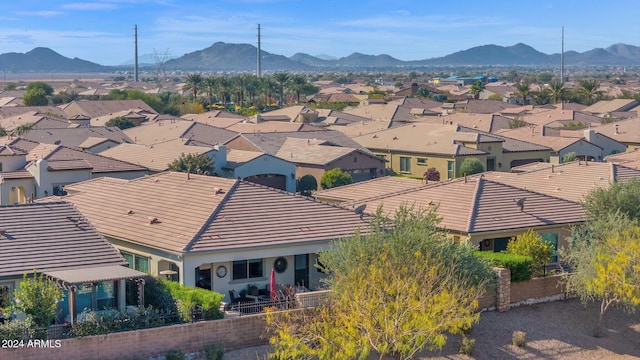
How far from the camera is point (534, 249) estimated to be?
32.5 metres

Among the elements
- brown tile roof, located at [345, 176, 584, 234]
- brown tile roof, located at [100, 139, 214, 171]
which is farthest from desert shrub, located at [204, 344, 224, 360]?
brown tile roof, located at [100, 139, 214, 171]

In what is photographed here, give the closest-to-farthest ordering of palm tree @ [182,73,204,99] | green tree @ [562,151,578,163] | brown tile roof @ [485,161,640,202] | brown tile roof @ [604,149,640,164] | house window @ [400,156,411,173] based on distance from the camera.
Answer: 1. brown tile roof @ [485,161,640,202]
2. brown tile roof @ [604,149,640,164]
3. green tree @ [562,151,578,163]
4. house window @ [400,156,411,173]
5. palm tree @ [182,73,204,99]

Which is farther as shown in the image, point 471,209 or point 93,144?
point 93,144

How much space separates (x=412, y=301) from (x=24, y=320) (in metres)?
9.61

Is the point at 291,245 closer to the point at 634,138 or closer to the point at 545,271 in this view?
the point at 545,271

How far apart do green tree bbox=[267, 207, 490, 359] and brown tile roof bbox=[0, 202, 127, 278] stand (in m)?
5.93

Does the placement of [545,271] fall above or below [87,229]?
below

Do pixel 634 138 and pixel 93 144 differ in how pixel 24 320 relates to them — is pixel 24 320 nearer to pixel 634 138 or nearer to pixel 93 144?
pixel 93 144

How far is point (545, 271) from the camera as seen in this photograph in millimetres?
33500

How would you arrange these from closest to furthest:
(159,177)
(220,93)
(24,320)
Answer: (24,320) < (159,177) < (220,93)

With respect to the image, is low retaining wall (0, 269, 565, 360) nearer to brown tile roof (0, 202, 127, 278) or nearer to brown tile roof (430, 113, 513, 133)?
brown tile roof (0, 202, 127, 278)

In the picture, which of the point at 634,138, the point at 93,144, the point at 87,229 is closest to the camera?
the point at 87,229

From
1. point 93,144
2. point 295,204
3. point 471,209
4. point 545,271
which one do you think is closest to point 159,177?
point 295,204

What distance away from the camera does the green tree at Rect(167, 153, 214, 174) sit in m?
53.4
